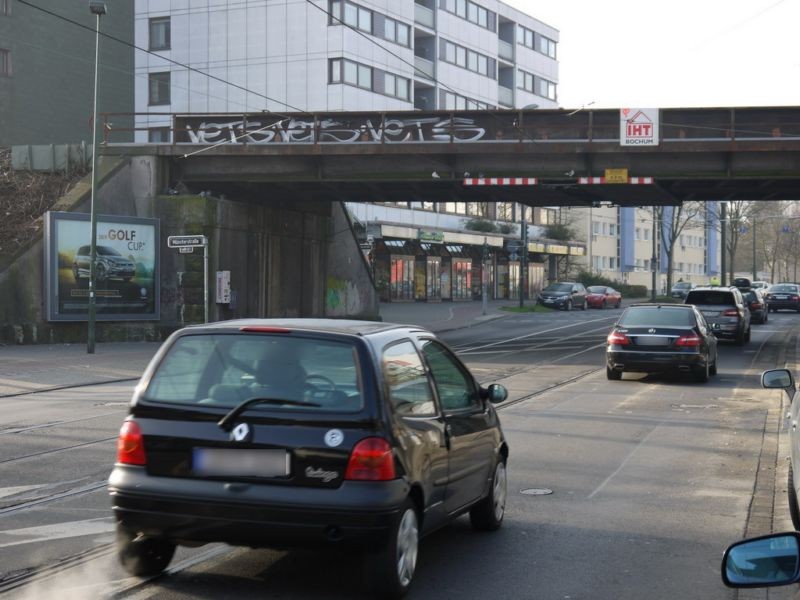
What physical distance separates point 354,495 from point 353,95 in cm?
4994

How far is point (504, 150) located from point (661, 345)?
11607 millimetres

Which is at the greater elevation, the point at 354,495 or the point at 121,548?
the point at 354,495

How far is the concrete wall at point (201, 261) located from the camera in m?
27.6

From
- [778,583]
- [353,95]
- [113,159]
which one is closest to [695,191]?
[113,159]

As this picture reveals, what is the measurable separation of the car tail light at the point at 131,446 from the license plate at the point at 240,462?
31 cm

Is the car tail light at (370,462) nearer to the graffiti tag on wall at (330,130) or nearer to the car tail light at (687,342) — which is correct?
the car tail light at (687,342)

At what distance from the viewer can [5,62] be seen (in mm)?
50969

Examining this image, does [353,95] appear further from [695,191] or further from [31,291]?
[31,291]

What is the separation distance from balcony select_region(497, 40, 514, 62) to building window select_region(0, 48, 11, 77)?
33.2 metres

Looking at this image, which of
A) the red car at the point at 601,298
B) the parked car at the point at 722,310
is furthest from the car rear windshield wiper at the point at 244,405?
the red car at the point at 601,298

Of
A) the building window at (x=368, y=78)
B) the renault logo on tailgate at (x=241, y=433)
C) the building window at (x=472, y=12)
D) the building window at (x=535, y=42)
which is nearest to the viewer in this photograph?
the renault logo on tailgate at (x=241, y=433)

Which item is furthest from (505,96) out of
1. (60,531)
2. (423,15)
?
(60,531)

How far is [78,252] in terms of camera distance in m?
28.0

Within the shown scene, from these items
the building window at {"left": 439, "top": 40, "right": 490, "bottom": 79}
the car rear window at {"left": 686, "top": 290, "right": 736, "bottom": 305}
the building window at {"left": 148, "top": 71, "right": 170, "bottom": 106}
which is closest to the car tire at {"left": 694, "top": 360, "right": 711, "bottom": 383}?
the car rear window at {"left": 686, "top": 290, "right": 736, "bottom": 305}
